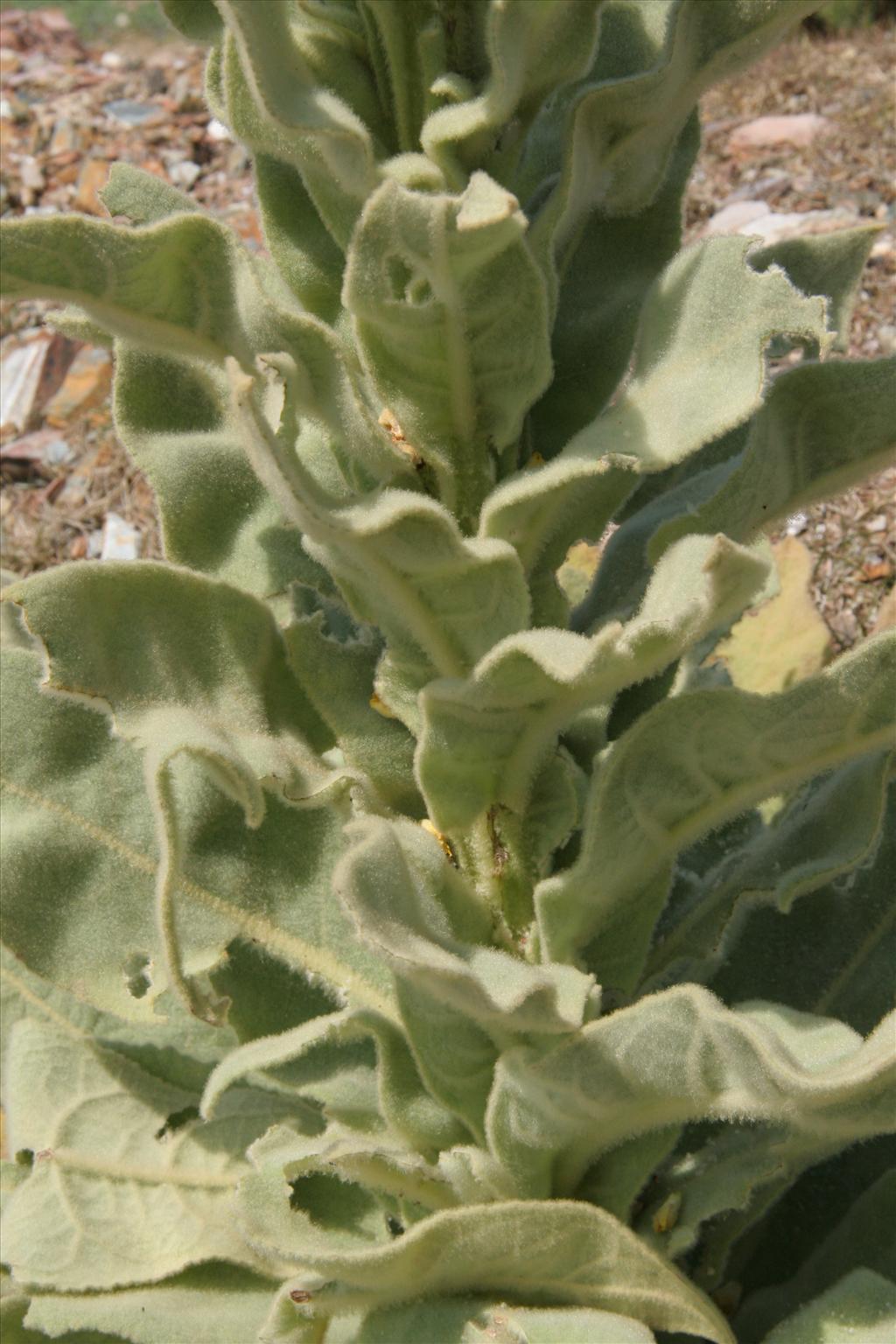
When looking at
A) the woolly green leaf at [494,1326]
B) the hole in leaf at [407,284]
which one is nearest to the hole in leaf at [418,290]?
the hole in leaf at [407,284]

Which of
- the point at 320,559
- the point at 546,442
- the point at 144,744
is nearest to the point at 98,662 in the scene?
the point at 144,744

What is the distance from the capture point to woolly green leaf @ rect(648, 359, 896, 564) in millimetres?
1674

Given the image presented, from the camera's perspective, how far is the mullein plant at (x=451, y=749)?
141cm

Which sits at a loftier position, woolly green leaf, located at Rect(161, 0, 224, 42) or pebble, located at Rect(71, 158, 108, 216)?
woolly green leaf, located at Rect(161, 0, 224, 42)

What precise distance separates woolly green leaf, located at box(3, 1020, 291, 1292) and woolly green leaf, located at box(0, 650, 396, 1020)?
27cm

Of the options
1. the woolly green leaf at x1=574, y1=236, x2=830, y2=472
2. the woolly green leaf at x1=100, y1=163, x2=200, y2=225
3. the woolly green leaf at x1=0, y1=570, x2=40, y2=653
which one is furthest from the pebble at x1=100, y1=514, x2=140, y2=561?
the woolly green leaf at x1=574, y1=236, x2=830, y2=472

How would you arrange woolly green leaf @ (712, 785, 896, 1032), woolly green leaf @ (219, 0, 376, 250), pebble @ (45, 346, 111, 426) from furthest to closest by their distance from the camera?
pebble @ (45, 346, 111, 426)
woolly green leaf @ (712, 785, 896, 1032)
woolly green leaf @ (219, 0, 376, 250)

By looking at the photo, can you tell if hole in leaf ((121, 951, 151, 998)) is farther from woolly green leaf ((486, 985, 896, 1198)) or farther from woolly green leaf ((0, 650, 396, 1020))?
woolly green leaf ((486, 985, 896, 1198))

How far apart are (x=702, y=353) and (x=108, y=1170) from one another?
1.40 meters

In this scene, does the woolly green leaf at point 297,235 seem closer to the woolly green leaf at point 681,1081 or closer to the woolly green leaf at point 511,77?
the woolly green leaf at point 511,77

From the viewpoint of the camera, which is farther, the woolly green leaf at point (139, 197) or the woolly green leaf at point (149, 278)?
the woolly green leaf at point (139, 197)

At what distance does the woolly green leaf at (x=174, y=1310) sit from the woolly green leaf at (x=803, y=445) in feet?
3.82

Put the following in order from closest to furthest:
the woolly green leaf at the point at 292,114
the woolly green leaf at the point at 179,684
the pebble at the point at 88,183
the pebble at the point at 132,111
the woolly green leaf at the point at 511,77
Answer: the woolly green leaf at the point at 292,114
the woolly green leaf at the point at 511,77
the woolly green leaf at the point at 179,684
the pebble at the point at 88,183
the pebble at the point at 132,111

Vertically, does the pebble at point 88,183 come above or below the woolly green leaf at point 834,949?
below
